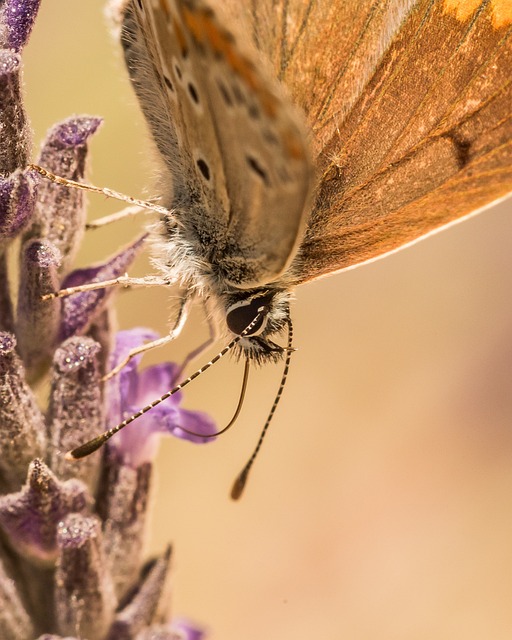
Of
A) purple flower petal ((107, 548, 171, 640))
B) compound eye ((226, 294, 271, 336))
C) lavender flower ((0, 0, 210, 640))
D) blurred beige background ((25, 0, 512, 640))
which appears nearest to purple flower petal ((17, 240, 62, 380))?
lavender flower ((0, 0, 210, 640))

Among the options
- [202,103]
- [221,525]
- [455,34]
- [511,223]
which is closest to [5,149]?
[202,103]

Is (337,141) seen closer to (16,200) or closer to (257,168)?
(257,168)

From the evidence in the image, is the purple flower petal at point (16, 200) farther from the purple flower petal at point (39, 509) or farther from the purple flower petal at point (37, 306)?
the purple flower petal at point (39, 509)

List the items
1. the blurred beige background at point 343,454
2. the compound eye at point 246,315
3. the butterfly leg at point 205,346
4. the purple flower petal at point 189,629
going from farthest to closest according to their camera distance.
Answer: the blurred beige background at point 343,454 → the purple flower petal at point 189,629 → the butterfly leg at point 205,346 → the compound eye at point 246,315

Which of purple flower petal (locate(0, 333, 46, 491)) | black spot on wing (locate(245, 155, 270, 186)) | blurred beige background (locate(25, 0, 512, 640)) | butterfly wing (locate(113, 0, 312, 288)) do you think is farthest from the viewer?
blurred beige background (locate(25, 0, 512, 640))

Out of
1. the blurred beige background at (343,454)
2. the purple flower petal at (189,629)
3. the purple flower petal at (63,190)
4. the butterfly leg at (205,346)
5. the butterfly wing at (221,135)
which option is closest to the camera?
the butterfly wing at (221,135)

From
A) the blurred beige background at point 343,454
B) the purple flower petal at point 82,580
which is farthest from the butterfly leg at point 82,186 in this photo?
the blurred beige background at point 343,454

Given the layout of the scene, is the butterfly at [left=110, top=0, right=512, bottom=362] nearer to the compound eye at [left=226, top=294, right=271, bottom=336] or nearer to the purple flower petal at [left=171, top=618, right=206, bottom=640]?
the compound eye at [left=226, top=294, right=271, bottom=336]
